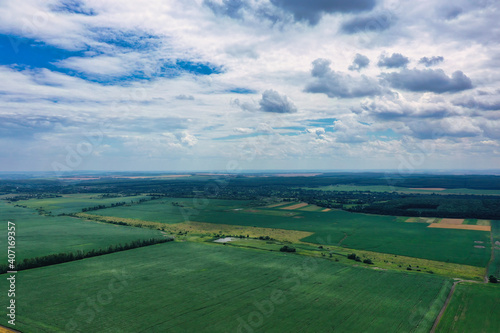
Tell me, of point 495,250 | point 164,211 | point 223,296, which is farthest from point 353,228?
point 164,211

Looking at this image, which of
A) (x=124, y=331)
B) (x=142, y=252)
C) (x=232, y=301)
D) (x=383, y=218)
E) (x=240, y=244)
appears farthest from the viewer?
(x=383, y=218)

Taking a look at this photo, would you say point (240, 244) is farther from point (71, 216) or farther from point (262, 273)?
point (71, 216)

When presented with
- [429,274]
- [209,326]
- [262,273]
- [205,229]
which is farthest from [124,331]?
[205,229]

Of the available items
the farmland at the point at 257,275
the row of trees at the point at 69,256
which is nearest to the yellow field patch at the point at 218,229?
the farmland at the point at 257,275

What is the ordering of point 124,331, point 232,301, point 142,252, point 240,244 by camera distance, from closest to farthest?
point 124,331
point 232,301
point 142,252
point 240,244

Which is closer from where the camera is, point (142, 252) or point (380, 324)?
point (380, 324)

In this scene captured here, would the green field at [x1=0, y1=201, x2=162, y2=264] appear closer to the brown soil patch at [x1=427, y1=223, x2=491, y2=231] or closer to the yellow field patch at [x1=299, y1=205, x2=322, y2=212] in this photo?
the yellow field patch at [x1=299, y1=205, x2=322, y2=212]

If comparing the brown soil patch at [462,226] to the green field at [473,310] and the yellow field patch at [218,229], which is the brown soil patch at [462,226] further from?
the green field at [473,310]
